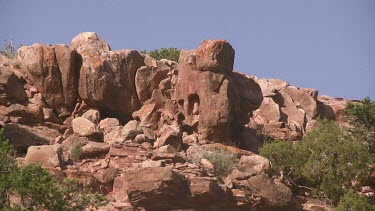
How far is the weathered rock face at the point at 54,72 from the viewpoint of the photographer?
30.7m

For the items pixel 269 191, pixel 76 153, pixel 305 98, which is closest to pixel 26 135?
pixel 76 153

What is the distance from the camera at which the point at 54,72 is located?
3084 cm

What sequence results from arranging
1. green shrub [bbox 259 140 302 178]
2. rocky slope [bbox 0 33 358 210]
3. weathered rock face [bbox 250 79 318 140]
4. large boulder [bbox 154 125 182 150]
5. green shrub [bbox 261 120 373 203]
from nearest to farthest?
rocky slope [bbox 0 33 358 210], large boulder [bbox 154 125 182 150], green shrub [bbox 261 120 373 203], green shrub [bbox 259 140 302 178], weathered rock face [bbox 250 79 318 140]

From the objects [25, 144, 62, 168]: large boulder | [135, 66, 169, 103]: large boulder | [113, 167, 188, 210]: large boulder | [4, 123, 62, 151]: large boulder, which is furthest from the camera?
[135, 66, 169, 103]: large boulder

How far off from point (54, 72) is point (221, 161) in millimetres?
8377

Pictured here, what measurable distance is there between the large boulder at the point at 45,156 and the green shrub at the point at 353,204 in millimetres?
9874

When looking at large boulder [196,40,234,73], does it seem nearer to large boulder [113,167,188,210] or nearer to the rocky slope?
the rocky slope

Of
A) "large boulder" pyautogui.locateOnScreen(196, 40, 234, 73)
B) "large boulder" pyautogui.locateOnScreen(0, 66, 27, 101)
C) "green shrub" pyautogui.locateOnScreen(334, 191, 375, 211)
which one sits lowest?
"green shrub" pyautogui.locateOnScreen(334, 191, 375, 211)

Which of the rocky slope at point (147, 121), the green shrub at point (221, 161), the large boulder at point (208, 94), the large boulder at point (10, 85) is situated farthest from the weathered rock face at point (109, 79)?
the green shrub at point (221, 161)

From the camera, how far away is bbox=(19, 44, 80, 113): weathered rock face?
101 ft

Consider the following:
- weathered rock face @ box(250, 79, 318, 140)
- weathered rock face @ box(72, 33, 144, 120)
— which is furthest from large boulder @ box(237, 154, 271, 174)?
weathered rock face @ box(250, 79, 318, 140)

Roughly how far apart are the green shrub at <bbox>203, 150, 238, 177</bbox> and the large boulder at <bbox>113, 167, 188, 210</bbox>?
3.55 m

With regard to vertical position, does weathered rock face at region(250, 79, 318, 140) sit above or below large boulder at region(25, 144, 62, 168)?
above

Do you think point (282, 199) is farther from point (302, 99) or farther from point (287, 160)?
point (302, 99)
